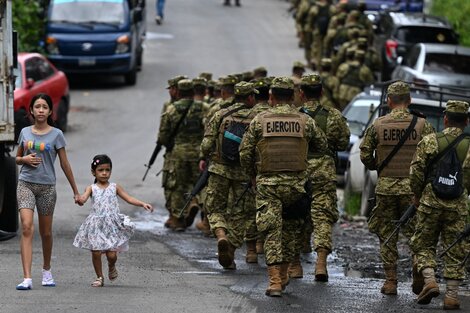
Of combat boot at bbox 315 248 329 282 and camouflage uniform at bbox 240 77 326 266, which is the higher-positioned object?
Result: camouflage uniform at bbox 240 77 326 266

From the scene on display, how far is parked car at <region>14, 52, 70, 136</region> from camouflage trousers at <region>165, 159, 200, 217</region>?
504cm

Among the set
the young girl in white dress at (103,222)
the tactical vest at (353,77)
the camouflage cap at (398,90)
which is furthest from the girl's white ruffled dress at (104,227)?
the tactical vest at (353,77)

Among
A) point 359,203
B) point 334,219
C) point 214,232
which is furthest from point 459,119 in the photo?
point 359,203

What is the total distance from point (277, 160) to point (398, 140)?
3.71 feet

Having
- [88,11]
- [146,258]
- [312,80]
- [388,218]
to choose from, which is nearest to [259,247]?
[146,258]

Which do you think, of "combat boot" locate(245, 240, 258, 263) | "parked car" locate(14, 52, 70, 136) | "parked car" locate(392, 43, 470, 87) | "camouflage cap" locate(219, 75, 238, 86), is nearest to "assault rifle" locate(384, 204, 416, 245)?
"combat boot" locate(245, 240, 258, 263)

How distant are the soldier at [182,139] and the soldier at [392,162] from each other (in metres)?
4.13

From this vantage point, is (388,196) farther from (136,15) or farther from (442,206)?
(136,15)

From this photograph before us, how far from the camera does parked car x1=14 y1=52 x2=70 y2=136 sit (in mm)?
20875

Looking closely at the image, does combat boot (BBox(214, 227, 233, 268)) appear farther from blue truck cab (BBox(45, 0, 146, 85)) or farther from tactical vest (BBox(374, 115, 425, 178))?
Result: blue truck cab (BBox(45, 0, 146, 85))

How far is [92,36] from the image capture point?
28.9 meters

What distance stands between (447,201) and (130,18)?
19.9 m

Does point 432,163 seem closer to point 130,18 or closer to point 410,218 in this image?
point 410,218

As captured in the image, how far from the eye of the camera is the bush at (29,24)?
28969 millimetres
